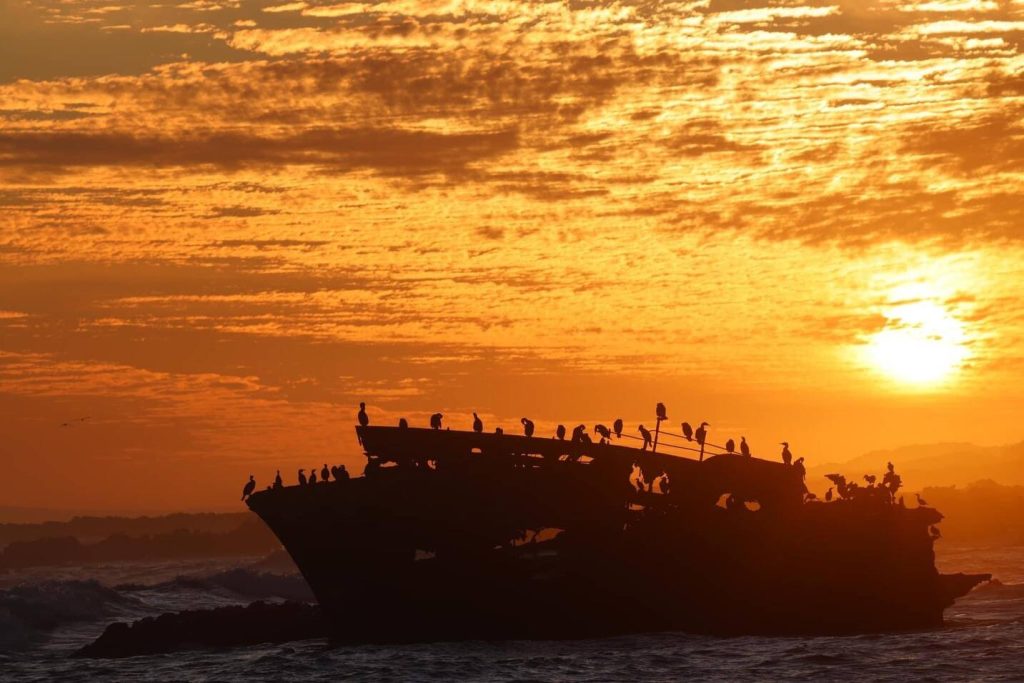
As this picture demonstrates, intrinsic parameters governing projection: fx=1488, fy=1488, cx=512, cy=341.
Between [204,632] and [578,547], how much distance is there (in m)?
14.6

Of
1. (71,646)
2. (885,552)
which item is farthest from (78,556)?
(885,552)

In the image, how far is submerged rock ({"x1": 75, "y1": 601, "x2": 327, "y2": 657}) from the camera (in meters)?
51.6

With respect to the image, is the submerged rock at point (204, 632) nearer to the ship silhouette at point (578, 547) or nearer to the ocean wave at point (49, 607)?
the ship silhouette at point (578, 547)

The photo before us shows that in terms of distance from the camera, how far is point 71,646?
191ft

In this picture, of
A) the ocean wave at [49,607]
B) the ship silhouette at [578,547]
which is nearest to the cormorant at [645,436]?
the ship silhouette at [578,547]

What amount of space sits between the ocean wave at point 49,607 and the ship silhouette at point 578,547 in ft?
67.1

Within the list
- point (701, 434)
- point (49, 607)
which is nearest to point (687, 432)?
point (701, 434)

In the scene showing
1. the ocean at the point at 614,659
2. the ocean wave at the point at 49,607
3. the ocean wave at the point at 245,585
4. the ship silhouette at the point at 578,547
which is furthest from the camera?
the ocean wave at the point at 245,585

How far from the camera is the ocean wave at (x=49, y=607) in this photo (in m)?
64.9

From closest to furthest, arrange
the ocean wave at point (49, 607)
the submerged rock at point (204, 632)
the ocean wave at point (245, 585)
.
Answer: the submerged rock at point (204, 632)
the ocean wave at point (49, 607)
the ocean wave at point (245, 585)

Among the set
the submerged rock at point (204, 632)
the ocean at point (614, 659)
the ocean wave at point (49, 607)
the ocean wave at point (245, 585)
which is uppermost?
the ocean wave at point (245, 585)

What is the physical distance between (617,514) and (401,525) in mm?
7018

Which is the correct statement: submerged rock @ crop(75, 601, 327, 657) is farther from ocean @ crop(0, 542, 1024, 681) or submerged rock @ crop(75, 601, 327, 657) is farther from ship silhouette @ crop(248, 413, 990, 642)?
ship silhouette @ crop(248, 413, 990, 642)

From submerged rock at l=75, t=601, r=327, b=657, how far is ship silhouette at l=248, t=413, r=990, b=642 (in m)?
4.14
